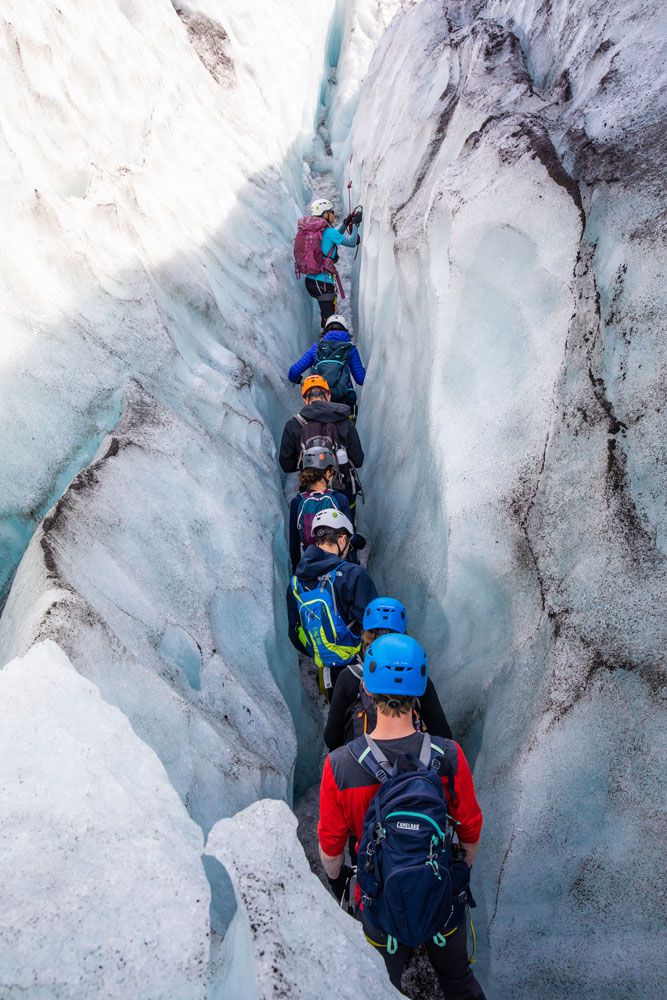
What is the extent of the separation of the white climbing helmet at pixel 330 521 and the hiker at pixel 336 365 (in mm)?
2312

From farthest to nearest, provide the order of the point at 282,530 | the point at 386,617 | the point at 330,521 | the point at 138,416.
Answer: the point at 282,530 → the point at 138,416 → the point at 330,521 → the point at 386,617

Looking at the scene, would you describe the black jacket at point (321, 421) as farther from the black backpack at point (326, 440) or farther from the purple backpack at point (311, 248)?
the purple backpack at point (311, 248)

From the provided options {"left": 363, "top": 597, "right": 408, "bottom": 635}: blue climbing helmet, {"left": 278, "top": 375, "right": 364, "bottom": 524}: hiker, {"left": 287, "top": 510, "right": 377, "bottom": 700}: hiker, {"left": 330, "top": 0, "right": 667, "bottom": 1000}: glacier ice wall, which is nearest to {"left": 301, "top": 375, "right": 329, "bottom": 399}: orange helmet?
{"left": 278, "top": 375, "right": 364, "bottom": 524}: hiker

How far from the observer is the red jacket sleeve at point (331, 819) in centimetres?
215

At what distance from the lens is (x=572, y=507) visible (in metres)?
2.79

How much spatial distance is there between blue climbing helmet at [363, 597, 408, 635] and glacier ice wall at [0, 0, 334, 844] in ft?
2.77

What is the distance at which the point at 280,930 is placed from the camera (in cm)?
160

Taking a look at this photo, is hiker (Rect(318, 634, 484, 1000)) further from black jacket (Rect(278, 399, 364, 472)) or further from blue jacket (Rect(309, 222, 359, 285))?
blue jacket (Rect(309, 222, 359, 285))

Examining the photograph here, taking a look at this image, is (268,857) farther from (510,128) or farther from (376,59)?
(376,59)

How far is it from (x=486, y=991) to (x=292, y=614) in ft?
6.37

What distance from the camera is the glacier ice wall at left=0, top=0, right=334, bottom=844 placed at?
8.75 ft

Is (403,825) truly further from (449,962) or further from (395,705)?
(449,962)

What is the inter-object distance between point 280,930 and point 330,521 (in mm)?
2228

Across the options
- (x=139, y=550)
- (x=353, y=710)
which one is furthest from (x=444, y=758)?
(x=139, y=550)
